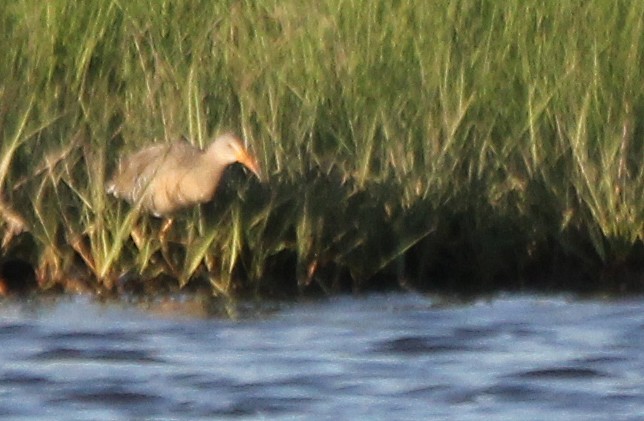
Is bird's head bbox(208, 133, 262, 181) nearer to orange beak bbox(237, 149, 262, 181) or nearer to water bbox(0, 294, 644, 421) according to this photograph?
orange beak bbox(237, 149, 262, 181)

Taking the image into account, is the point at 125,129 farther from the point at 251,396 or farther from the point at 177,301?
the point at 251,396

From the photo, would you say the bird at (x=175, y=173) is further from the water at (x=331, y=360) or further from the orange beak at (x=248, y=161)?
the water at (x=331, y=360)

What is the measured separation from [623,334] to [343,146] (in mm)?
1365

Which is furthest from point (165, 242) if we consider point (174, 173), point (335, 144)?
point (335, 144)

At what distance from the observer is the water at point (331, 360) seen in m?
8.03

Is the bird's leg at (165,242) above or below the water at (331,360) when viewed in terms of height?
above

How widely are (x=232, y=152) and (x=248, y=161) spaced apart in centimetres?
7

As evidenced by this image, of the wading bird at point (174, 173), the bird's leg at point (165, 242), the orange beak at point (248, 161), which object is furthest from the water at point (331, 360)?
the orange beak at point (248, 161)

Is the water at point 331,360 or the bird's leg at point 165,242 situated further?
the bird's leg at point 165,242

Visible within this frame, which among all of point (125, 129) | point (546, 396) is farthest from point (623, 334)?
point (125, 129)

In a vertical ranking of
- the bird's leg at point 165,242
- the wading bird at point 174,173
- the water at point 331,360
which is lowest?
the water at point 331,360

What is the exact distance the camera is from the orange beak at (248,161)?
899cm

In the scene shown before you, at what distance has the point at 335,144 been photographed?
368 inches

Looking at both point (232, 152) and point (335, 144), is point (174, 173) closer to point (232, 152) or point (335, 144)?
point (232, 152)
